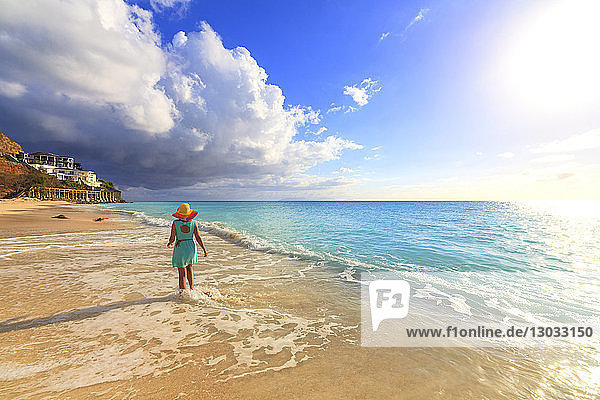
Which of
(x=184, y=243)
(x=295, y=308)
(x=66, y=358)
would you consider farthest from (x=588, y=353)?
(x=66, y=358)

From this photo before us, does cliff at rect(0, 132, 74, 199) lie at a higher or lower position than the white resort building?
lower

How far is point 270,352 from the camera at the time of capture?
14.8 feet

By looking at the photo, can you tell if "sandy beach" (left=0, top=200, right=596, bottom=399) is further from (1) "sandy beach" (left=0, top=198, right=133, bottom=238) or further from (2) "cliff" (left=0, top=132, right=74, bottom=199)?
(2) "cliff" (left=0, top=132, right=74, bottom=199)

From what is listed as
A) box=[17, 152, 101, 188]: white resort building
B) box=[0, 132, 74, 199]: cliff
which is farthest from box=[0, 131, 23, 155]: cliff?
box=[0, 132, 74, 199]: cliff

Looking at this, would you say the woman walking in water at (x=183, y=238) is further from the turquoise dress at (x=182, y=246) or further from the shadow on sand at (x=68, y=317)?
the shadow on sand at (x=68, y=317)

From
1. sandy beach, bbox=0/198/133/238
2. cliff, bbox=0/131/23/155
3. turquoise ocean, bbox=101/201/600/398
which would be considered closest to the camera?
turquoise ocean, bbox=101/201/600/398

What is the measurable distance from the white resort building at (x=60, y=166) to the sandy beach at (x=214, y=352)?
16450cm

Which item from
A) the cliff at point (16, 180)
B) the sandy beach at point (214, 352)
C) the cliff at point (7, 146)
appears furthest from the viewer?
the cliff at point (7, 146)

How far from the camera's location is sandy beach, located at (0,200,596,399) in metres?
3.53

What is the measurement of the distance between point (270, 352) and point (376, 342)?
2205 millimetres

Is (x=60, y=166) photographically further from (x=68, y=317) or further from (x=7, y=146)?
(x=68, y=317)

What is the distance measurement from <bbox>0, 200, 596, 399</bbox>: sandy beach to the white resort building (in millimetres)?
164500

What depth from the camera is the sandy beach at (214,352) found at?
3.53 m

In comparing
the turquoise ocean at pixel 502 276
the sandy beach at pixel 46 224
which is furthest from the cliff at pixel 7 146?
the turquoise ocean at pixel 502 276
